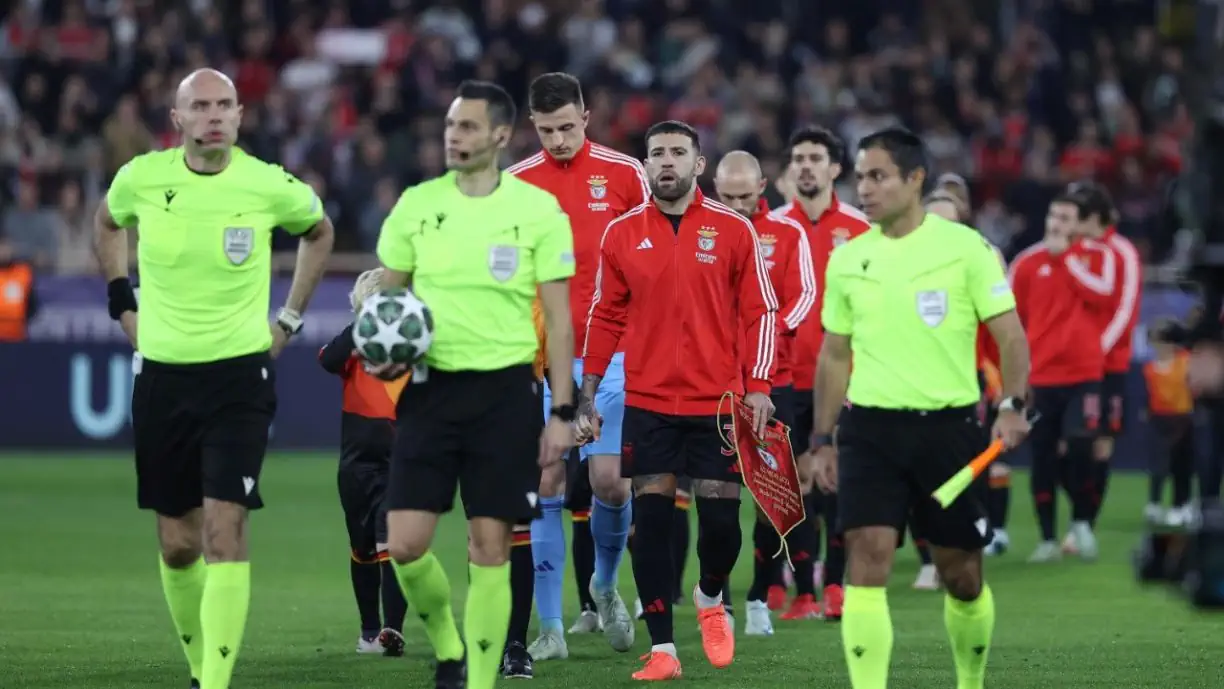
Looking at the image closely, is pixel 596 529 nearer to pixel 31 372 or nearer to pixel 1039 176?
pixel 31 372

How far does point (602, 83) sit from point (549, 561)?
15.4 metres

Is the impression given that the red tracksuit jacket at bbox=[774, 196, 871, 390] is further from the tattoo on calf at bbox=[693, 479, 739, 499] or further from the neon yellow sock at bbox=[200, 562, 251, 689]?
the neon yellow sock at bbox=[200, 562, 251, 689]

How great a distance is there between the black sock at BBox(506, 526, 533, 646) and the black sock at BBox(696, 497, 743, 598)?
2.71 ft

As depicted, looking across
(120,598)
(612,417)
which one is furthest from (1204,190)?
(120,598)

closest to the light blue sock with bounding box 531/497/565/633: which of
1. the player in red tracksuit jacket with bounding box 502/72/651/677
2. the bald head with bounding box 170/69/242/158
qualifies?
the player in red tracksuit jacket with bounding box 502/72/651/677

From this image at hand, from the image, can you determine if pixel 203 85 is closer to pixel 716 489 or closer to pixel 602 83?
pixel 716 489

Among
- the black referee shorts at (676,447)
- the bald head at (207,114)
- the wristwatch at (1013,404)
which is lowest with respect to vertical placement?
the black referee shorts at (676,447)

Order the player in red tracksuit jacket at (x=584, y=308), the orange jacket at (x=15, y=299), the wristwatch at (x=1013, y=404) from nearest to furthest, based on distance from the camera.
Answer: the wristwatch at (x=1013, y=404) → the player in red tracksuit jacket at (x=584, y=308) → the orange jacket at (x=15, y=299)

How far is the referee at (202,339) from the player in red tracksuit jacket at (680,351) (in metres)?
1.74

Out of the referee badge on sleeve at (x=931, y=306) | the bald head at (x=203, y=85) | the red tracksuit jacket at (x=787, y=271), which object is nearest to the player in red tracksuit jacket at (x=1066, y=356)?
the red tracksuit jacket at (x=787, y=271)

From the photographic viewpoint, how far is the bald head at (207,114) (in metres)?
8.18

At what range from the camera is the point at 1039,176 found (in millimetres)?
24172

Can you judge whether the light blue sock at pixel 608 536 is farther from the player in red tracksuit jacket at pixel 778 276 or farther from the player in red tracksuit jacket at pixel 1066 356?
the player in red tracksuit jacket at pixel 1066 356

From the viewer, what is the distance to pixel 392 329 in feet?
24.5
